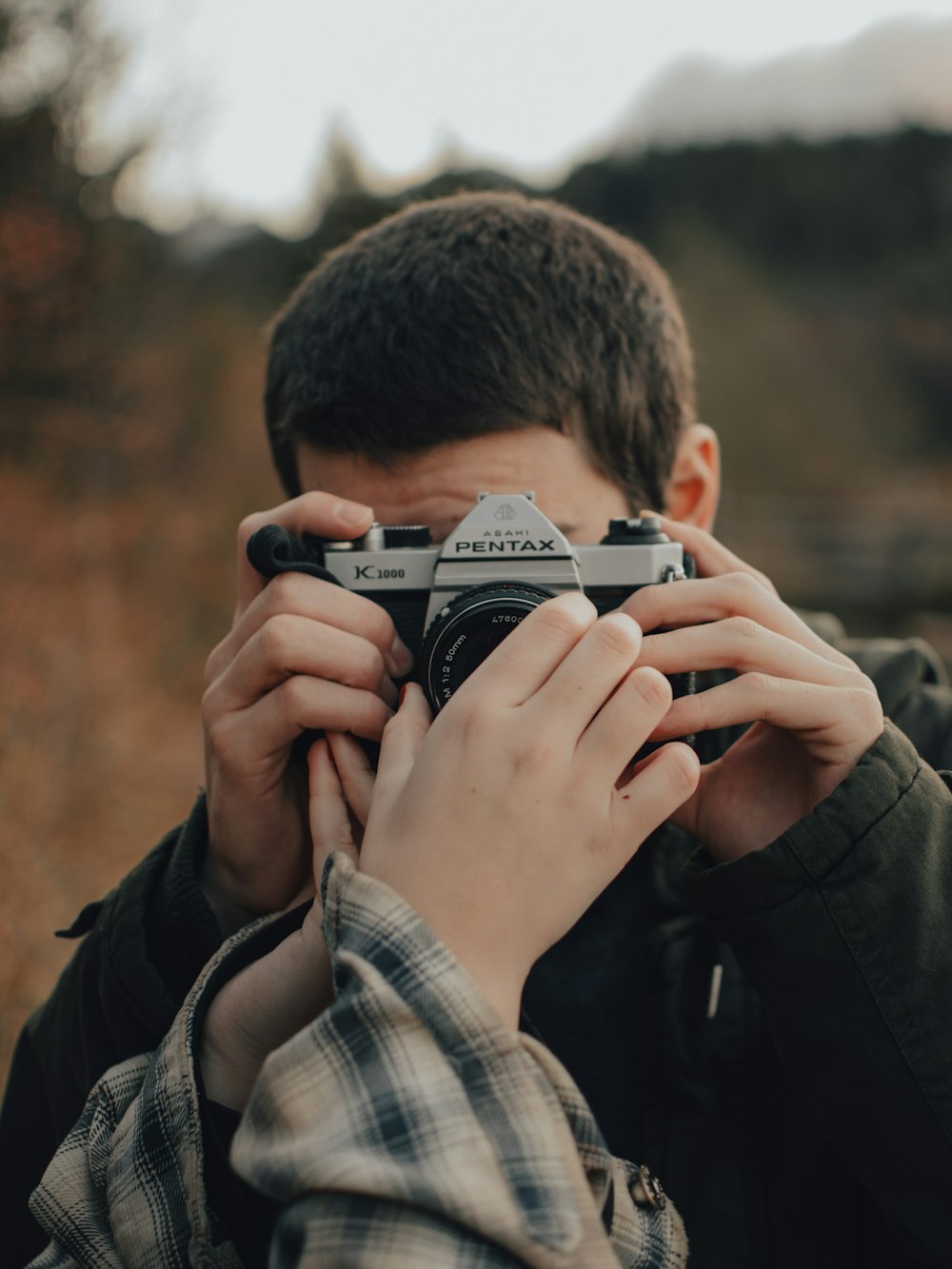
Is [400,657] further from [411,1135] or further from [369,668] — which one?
[411,1135]

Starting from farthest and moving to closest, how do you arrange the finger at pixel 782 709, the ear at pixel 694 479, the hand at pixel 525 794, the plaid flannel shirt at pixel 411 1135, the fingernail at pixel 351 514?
1. the ear at pixel 694 479
2. the fingernail at pixel 351 514
3. the finger at pixel 782 709
4. the hand at pixel 525 794
5. the plaid flannel shirt at pixel 411 1135

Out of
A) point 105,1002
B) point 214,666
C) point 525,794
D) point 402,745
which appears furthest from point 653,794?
point 105,1002

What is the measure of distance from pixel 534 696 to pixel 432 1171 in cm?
39

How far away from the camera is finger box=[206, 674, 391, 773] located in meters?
1.12

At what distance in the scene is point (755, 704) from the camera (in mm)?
1033

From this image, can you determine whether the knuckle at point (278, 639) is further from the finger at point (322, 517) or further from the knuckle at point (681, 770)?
the knuckle at point (681, 770)

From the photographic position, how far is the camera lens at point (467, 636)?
1.12 meters

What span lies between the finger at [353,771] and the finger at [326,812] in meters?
0.01

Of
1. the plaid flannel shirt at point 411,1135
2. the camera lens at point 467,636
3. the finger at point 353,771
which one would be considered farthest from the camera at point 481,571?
the plaid flannel shirt at point 411,1135

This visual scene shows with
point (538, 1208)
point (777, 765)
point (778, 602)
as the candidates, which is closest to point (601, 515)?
point (778, 602)

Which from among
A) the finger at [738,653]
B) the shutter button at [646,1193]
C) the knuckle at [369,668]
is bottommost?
the shutter button at [646,1193]

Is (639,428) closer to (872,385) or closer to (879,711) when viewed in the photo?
(879,711)

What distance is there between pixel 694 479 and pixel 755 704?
698mm

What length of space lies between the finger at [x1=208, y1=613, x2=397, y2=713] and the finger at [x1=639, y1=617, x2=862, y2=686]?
325mm
